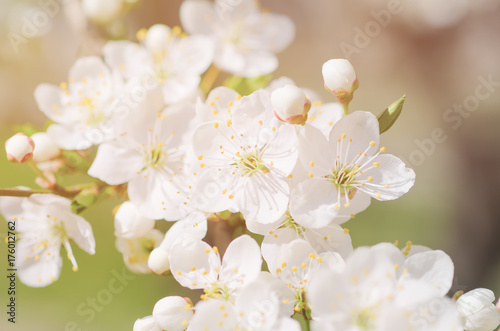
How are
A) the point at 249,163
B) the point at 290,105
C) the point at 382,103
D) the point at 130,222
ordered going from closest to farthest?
the point at 290,105, the point at 249,163, the point at 130,222, the point at 382,103

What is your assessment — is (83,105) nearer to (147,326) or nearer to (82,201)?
(82,201)

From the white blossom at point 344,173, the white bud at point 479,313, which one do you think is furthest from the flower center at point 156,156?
the white bud at point 479,313

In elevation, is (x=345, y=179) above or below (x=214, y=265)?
above

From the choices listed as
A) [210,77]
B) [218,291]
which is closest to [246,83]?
[210,77]

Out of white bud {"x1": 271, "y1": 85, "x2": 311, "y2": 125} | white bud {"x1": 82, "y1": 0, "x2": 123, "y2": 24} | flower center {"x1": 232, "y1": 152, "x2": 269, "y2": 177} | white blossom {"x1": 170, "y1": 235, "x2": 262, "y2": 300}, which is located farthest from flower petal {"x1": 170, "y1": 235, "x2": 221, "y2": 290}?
white bud {"x1": 82, "y1": 0, "x2": 123, "y2": 24}

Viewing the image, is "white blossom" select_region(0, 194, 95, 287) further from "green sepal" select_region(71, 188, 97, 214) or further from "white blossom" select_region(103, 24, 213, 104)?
"white blossom" select_region(103, 24, 213, 104)

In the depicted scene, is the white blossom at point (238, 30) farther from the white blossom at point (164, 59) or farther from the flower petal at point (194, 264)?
the flower petal at point (194, 264)

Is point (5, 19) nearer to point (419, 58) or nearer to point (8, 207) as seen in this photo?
point (8, 207)

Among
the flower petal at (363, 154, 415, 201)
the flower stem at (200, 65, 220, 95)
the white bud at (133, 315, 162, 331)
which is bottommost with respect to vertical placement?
the white bud at (133, 315, 162, 331)
